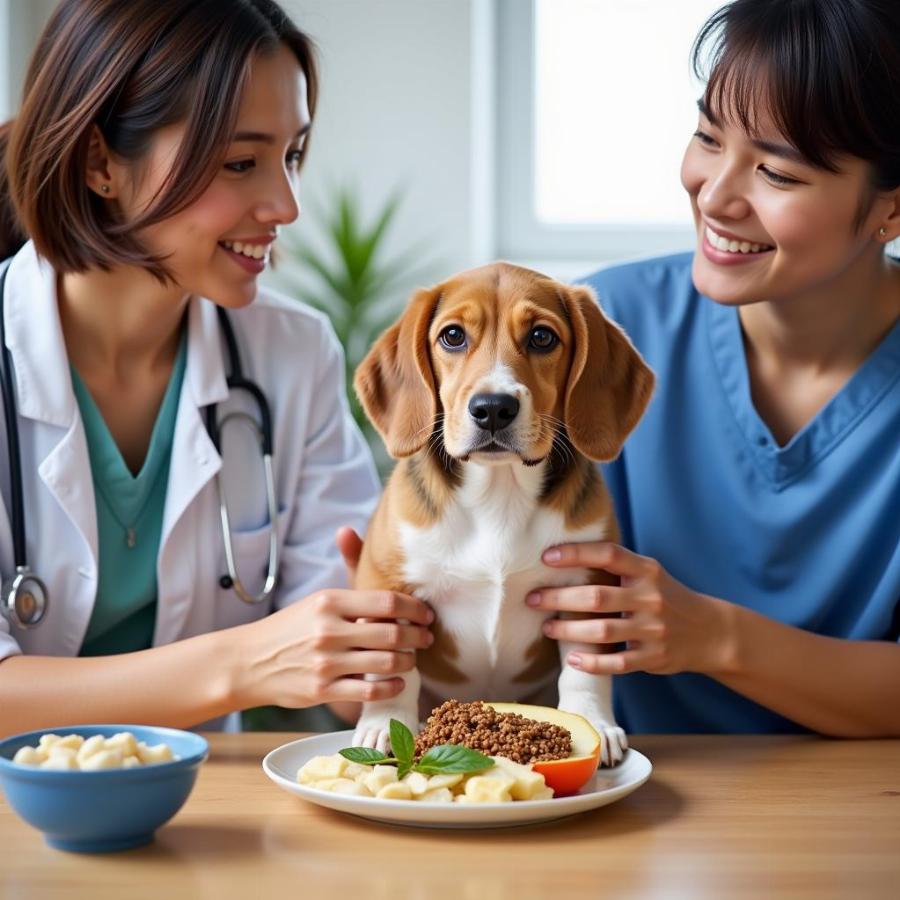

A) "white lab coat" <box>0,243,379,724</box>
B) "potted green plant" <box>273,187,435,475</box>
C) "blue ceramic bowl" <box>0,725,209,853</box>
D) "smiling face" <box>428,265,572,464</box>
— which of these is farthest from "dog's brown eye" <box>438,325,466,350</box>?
"potted green plant" <box>273,187,435,475</box>

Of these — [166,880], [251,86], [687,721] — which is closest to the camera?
[166,880]

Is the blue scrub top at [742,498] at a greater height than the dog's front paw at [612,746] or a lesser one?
greater

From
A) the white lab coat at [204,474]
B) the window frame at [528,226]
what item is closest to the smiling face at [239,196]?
the white lab coat at [204,474]

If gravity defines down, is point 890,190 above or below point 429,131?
below

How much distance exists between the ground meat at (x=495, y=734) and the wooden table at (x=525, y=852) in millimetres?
76

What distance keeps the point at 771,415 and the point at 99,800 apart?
1.27 metres

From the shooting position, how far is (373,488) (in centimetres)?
205

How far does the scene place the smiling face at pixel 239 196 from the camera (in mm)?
1676

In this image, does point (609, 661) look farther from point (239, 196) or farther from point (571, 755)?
point (239, 196)

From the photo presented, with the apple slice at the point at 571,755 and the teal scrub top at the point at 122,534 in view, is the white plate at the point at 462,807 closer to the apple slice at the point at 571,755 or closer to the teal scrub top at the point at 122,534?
the apple slice at the point at 571,755

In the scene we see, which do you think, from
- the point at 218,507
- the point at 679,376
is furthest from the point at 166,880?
the point at 679,376

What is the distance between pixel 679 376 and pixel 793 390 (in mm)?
185

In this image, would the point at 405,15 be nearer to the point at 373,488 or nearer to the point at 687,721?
the point at 373,488

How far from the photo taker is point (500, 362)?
1.44 m
